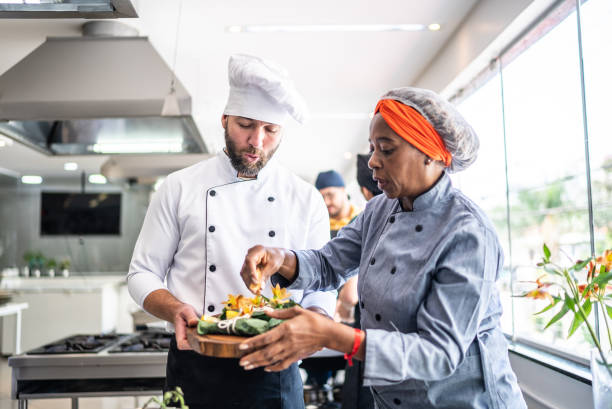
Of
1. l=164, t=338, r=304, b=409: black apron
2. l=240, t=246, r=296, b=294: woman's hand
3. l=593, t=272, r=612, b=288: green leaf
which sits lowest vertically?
l=164, t=338, r=304, b=409: black apron

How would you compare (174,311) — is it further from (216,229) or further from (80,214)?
(80,214)

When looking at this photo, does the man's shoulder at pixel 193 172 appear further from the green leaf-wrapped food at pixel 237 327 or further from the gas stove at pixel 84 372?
the gas stove at pixel 84 372

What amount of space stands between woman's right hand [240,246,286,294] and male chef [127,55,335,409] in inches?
9.4

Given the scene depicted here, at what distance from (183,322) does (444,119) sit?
2.31 feet

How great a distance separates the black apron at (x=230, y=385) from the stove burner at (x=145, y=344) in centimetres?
138

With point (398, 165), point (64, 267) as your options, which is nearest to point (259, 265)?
point (398, 165)

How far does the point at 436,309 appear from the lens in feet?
3.34

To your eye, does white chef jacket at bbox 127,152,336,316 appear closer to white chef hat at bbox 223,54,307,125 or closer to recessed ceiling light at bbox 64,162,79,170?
white chef hat at bbox 223,54,307,125

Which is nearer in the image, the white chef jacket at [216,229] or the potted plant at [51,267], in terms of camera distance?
the white chef jacket at [216,229]

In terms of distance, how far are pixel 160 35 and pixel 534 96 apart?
2481mm

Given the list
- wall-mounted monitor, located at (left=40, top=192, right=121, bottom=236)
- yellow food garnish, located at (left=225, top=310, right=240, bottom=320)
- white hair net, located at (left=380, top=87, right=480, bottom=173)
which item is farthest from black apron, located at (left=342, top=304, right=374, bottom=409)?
wall-mounted monitor, located at (left=40, top=192, right=121, bottom=236)

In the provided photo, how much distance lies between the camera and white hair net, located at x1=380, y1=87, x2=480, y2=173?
1120 millimetres

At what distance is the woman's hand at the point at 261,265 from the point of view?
1.22m

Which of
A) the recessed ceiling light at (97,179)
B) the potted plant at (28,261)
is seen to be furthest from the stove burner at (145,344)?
the recessed ceiling light at (97,179)
